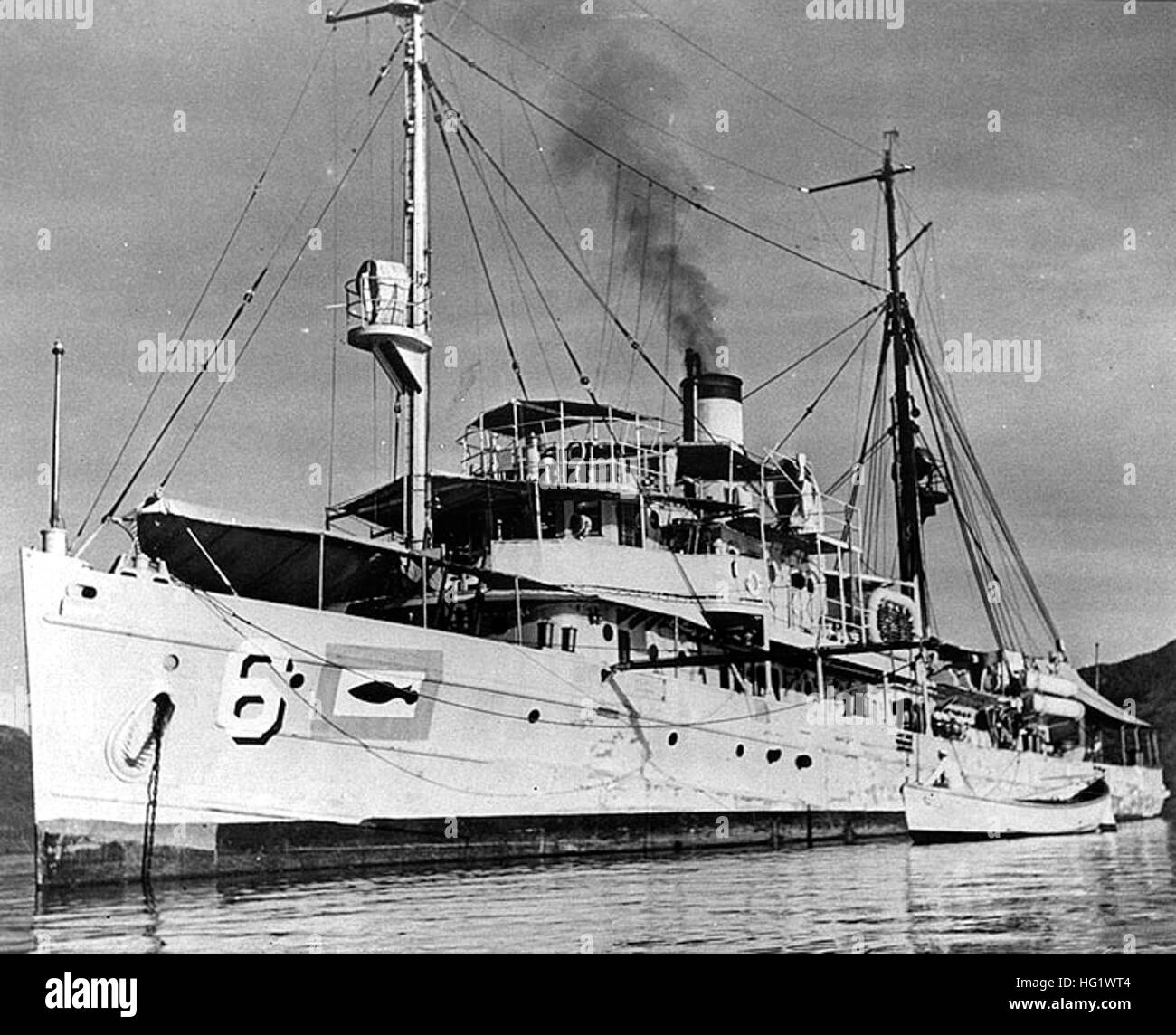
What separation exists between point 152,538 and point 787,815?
11613 mm

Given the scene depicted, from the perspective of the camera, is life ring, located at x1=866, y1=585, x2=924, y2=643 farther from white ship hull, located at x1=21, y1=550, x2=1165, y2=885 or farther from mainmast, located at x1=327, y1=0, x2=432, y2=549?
mainmast, located at x1=327, y1=0, x2=432, y2=549

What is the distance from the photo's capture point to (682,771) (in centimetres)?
2181

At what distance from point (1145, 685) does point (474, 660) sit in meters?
37.5

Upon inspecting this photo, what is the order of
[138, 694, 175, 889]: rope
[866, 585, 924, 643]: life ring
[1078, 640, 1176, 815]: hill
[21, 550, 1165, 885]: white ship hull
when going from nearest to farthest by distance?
[21, 550, 1165, 885]: white ship hull < [138, 694, 175, 889]: rope < [866, 585, 924, 643]: life ring < [1078, 640, 1176, 815]: hill

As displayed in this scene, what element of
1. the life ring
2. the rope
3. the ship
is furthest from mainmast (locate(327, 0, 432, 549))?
the life ring

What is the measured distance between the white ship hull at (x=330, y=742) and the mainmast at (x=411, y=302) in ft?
8.81

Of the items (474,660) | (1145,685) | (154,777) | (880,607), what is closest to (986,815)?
(880,607)

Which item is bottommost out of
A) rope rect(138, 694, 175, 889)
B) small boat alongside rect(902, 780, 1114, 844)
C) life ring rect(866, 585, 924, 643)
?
small boat alongside rect(902, 780, 1114, 844)

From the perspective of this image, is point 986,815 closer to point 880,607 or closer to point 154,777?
point 880,607

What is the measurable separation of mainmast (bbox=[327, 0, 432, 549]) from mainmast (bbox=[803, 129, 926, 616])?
1467cm

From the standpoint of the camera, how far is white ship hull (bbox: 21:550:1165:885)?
1558 cm

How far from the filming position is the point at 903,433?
109 ft

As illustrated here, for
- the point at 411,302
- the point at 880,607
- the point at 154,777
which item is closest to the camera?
the point at 154,777
